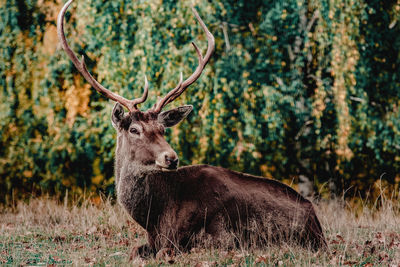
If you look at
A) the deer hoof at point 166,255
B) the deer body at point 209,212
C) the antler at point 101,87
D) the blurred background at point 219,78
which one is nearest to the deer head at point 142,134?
the antler at point 101,87

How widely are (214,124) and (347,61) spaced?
6.42 ft

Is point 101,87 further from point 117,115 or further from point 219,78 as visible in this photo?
point 219,78

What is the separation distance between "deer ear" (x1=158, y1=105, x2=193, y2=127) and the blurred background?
1947 mm

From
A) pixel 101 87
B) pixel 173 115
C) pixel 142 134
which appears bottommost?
pixel 142 134

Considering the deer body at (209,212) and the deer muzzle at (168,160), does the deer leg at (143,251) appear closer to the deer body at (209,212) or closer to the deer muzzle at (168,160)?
the deer body at (209,212)

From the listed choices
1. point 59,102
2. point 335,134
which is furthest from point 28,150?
point 335,134

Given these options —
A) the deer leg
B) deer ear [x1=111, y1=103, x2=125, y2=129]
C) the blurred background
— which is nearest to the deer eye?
deer ear [x1=111, y1=103, x2=125, y2=129]

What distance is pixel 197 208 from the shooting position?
4219 millimetres

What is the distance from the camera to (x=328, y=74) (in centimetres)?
768

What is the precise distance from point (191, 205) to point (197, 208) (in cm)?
6

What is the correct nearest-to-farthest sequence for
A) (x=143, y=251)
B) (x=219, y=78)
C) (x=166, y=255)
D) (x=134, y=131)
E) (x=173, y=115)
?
(x=166, y=255) → (x=143, y=251) → (x=134, y=131) → (x=173, y=115) → (x=219, y=78)

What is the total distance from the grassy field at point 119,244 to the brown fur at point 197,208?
0.14m

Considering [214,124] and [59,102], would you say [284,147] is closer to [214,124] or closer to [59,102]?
[214,124]

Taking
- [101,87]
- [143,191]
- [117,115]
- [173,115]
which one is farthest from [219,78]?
[143,191]
